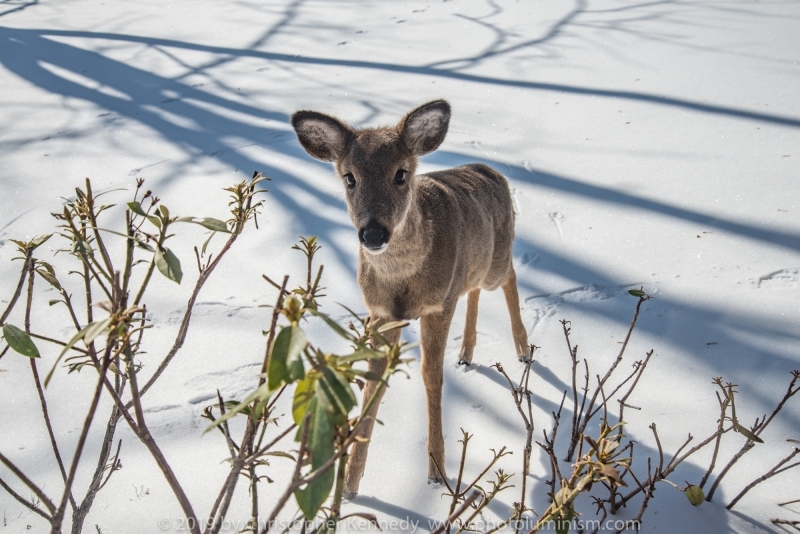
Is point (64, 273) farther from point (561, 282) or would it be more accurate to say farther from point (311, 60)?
point (311, 60)

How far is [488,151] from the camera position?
18.4ft

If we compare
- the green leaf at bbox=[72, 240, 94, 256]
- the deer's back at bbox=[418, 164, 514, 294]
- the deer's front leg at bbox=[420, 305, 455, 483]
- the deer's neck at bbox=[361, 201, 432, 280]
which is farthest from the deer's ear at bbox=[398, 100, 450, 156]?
the green leaf at bbox=[72, 240, 94, 256]

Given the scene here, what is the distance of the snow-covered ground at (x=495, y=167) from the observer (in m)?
2.86

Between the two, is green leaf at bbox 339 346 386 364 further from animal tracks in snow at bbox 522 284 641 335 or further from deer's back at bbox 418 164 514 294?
animal tracks in snow at bbox 522 284 641 335

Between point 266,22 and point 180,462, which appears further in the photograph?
point 266,22

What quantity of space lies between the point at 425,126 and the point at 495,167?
2406 mm

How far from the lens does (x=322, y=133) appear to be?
3037 millimetres

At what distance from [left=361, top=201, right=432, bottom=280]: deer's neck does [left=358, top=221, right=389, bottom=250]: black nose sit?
19cm

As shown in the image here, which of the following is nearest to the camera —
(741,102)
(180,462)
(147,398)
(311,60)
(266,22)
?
(180,462)

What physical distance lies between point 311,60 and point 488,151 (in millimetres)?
3196

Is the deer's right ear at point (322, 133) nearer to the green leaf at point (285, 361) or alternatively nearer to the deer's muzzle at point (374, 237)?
the deer's muzzle at point (374, 237)

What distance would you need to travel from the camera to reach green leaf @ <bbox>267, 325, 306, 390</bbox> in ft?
3.15

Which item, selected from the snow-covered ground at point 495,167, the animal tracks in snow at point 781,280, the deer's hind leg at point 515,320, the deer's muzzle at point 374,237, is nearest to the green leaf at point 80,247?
the deer's muzzle at point 374,237

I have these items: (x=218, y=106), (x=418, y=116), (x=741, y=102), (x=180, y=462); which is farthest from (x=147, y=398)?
(x=741, y=102)
